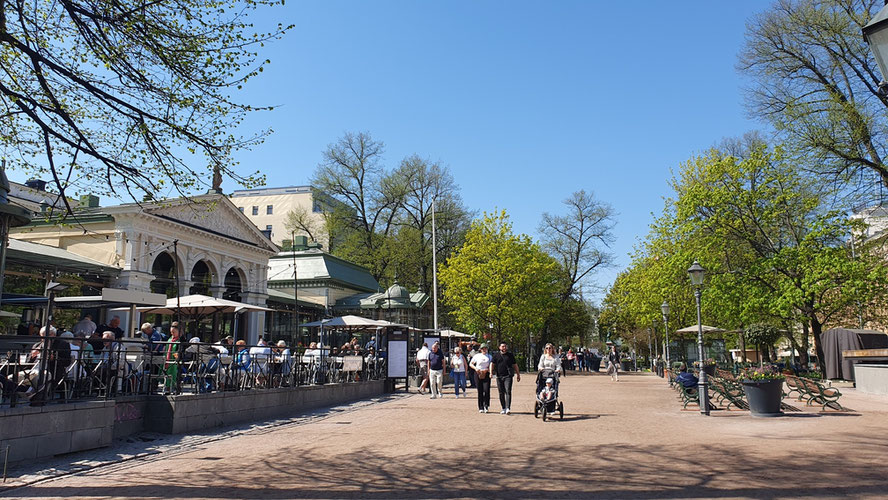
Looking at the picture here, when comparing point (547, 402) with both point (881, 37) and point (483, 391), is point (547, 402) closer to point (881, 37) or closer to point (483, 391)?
point (483, 391)

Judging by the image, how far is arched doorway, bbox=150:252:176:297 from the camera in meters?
34.0

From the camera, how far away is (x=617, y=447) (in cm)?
1035

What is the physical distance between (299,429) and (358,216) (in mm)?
41734

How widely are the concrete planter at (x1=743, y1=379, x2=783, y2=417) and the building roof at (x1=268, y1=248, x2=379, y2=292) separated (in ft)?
110

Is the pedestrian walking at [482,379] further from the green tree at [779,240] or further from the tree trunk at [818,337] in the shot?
the tree trunk at [818,337]

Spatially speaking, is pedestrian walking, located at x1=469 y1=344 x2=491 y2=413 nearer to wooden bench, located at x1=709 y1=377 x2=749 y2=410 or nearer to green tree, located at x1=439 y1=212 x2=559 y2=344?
wooden bench, located at x1=709 y1=377 x2=749 y2=410

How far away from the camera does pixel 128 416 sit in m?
11.7

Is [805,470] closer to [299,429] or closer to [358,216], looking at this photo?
[299,429]

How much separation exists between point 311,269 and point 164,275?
42.3ft

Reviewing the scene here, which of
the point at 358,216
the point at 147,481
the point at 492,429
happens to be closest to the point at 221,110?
the point at 147,481

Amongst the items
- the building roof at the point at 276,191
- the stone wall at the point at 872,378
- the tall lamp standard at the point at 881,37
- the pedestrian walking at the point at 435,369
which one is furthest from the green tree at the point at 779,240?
the building roof at the point at 276,191

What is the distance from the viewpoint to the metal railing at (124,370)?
993cm

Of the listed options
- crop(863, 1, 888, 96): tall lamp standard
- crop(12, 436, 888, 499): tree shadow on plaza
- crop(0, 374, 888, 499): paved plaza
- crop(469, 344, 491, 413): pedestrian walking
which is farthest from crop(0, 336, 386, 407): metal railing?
crop(863, 1, 888, 96): tall lamp standard

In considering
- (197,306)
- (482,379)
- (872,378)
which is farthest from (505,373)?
(872,378)
